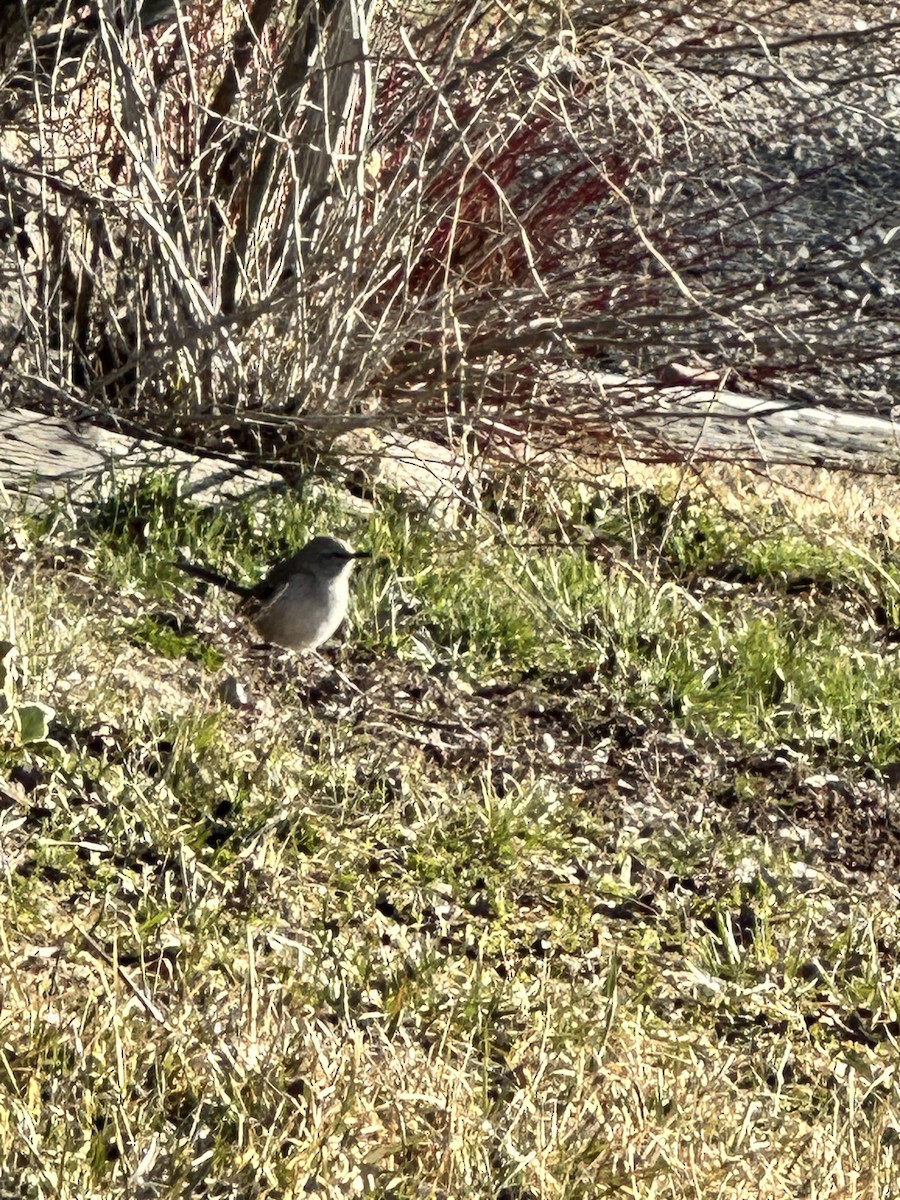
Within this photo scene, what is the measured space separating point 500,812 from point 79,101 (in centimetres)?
381

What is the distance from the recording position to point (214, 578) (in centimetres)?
564

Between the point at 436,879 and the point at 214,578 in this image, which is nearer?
the point at 436,879

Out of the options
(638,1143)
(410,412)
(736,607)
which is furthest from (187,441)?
(638,1143)

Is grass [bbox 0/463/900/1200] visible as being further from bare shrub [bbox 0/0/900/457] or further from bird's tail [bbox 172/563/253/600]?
bare shrub [bbox 0/0/900/457]

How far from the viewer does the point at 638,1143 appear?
3.26 meters

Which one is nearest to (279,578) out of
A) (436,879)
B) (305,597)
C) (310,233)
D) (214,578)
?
(305,597)

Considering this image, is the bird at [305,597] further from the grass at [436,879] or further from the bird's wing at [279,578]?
the grass at [436,879]

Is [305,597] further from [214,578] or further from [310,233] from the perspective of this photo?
[310,233]

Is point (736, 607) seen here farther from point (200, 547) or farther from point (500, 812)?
point (500, 812)

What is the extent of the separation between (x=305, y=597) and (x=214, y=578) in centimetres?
52

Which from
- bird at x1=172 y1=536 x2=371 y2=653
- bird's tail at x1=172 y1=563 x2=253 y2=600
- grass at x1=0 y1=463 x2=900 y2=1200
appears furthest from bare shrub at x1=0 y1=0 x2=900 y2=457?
bird at x1=172 y1=536 x2=371 y2=653

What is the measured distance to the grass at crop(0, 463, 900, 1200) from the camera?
3230mm

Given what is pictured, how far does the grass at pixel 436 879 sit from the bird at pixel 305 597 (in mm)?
115

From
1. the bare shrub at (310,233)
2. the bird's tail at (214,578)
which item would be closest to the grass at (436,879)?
the bird's tail at (214,578)
